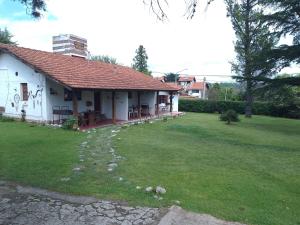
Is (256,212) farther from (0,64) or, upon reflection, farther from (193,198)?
(0,64)

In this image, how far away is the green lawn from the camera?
20.7ft

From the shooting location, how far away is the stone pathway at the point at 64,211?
17.5 ft

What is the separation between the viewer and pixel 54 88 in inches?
734

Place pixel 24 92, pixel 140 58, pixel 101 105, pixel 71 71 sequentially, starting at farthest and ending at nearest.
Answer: pixel 140 58 < pixel 101 105 < pixel 71 71 < pixel 24 92

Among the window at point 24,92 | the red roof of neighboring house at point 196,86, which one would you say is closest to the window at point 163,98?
the window at point 24,92

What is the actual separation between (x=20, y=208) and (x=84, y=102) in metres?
15.5

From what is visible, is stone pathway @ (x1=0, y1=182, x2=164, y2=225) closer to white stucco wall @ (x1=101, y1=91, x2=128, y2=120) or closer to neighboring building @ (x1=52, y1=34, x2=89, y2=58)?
white stucco wall @ (x1=101, y1=91, x2=128, y2=120)

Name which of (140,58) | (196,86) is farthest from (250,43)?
(196,86)

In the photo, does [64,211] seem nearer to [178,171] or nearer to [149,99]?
[178,171]

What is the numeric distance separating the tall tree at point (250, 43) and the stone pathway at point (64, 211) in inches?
792

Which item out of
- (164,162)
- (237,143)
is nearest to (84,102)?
(237,143)

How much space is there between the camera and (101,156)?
10430mm

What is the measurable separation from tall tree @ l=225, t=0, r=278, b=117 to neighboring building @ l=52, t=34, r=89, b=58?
12425mm

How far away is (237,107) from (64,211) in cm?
3403
